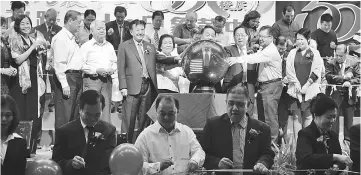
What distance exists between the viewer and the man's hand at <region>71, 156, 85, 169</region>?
557 cm

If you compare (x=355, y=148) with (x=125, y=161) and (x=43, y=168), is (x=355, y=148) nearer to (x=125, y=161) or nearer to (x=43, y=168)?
(x=125, y=161)

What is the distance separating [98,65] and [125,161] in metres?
3.86

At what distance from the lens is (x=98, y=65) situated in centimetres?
A: 913

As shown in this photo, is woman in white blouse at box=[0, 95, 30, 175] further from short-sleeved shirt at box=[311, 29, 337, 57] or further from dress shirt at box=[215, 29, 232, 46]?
short-sleeved shirt at box=[311, 29, 337, 57]

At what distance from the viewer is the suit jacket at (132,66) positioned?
9.02 meters

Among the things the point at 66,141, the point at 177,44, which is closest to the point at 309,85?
the point at 177,44

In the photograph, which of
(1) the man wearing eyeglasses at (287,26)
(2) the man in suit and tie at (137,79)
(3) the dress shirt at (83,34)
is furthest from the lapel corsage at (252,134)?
(1) the man wearing eyeglasses at (287,26)

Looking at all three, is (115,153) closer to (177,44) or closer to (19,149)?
(19,149)

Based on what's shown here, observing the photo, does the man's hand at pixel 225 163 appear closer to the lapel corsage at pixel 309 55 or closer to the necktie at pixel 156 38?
the lapel corsage at pixel 309 55

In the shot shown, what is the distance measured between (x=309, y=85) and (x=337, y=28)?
123 inches

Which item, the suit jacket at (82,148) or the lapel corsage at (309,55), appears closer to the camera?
the suit jacket at (82,148)

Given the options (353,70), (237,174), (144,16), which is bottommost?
(237,174)

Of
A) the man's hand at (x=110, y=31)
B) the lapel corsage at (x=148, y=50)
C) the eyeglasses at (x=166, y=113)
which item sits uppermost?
the man's hand at (x=110, y=31)

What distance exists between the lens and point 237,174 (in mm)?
5949
